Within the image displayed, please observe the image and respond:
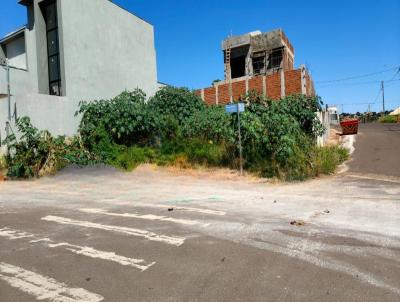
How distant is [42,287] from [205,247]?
6.95 feet

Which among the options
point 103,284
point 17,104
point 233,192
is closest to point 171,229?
point 103,284

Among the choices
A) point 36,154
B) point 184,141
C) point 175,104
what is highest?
point 175,104

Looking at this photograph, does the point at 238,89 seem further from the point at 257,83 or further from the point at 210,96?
the point at 210,96

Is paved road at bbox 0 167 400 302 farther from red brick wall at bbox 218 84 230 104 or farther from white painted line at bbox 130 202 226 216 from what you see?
red brick wall at bbox 218 84 230 104

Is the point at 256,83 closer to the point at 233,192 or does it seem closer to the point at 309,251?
the point at 233,192

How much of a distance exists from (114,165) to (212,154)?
439 centimetres

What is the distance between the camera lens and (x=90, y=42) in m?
19.7

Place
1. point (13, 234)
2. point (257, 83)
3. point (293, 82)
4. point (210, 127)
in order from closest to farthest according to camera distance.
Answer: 1. point (13, 234)
2. point (210, 127)
3. point (293, 82)
4. point (257, 83)

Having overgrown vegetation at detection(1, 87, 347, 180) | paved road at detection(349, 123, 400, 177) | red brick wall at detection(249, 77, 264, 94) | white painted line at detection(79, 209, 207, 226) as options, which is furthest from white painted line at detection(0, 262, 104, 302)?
red brick wall at detection(249, 77, 264, 94)

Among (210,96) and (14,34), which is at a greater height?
(14,34)

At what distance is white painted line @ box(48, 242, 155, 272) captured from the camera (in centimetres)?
424

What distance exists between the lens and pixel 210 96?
82.6ft

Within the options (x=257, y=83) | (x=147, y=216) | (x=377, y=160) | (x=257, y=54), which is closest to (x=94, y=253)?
(x=147, y=216)

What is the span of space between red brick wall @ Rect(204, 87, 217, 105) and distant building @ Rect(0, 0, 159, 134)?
5501mm
